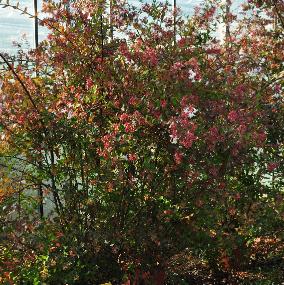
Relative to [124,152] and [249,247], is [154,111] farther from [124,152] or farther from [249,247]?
[249,247]

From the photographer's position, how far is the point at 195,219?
420 cm

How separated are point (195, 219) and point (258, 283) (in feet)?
4.09

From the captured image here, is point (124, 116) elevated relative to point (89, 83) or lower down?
lower down

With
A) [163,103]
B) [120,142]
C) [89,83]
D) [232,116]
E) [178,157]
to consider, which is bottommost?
[178,157]

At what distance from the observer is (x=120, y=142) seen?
3.67 metres

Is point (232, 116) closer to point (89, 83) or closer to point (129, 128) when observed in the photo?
point (129, 128)

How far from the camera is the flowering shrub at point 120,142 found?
12.5 feet

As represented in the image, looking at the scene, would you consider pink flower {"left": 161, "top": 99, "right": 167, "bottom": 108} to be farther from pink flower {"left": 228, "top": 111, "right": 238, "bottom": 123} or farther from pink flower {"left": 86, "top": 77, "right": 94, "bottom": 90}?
pink flower {"left": 86, "top": 77, "right": 94, "bottom": 90}

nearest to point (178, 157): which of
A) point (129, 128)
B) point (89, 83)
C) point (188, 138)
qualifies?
point (188, 138)

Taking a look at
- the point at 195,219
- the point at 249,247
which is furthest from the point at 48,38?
the point at 249,247

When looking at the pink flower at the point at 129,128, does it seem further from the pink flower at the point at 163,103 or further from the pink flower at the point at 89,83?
the pink flower at the point at 89,83

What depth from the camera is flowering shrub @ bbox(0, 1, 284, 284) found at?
3822 mm

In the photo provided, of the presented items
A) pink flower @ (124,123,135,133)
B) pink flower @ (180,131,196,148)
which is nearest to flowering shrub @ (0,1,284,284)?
pink flower @ (124,123,135,133)

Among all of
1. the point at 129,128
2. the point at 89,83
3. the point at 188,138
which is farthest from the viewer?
the point at 89,83
